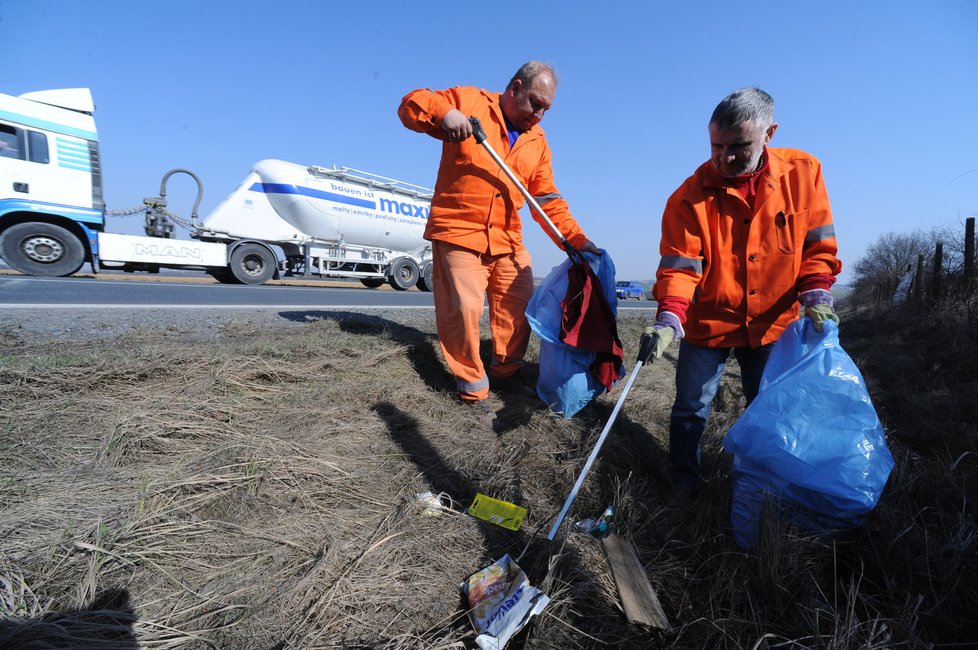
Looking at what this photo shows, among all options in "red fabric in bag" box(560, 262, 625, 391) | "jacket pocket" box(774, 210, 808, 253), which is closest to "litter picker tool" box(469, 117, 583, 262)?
"red fabric in bag" box(560, 262, 625, 391)

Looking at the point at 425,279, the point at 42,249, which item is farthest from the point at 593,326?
the point at 425,279

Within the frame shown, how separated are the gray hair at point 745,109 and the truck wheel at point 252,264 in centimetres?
1112

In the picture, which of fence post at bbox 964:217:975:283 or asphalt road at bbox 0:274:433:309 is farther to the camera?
fence post at bbox 964:217:975:283

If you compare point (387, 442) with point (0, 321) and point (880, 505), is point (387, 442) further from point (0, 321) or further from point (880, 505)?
point (0, 321)

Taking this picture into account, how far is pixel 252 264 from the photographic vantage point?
11.0m

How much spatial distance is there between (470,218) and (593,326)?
980mm

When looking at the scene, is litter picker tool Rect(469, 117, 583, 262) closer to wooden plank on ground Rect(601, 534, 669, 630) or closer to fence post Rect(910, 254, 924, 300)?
wooden plank on ground Rect(601, 534, 669, 630)

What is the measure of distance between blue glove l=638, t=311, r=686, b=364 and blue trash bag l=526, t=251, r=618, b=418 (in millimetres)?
715

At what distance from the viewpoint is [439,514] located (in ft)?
5.57

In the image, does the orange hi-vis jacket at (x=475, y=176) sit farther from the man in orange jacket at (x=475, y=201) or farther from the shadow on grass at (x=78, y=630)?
the shadow on grass at (x=78, y=630)

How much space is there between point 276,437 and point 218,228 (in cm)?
1040

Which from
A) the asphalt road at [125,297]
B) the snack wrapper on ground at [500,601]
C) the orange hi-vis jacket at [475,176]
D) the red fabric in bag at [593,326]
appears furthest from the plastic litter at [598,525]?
the asphalt road at [125,297]

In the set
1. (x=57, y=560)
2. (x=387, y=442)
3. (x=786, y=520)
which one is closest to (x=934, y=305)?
(x=786, y=520)

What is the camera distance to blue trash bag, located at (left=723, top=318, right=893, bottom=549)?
148 centimetres
